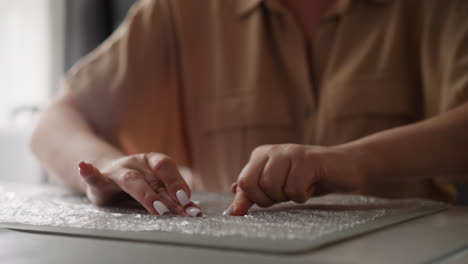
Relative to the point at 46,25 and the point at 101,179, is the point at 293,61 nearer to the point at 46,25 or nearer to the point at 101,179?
the point at 101,179

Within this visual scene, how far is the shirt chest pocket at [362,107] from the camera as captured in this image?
101cm

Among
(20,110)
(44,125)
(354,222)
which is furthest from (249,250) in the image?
(20,110)

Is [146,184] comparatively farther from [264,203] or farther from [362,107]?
[362,107]

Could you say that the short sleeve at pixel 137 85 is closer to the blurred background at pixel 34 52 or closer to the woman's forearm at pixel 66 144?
the woman's forearm at pixel 66 144

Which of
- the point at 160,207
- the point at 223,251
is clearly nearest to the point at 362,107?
the point at 160,207

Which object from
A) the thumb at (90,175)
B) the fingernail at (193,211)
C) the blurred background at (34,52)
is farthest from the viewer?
the blurred background at (34,52)

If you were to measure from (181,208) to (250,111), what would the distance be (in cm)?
56

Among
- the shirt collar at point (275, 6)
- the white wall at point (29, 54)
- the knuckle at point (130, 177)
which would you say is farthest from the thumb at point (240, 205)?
the white wall at point (29, 54)

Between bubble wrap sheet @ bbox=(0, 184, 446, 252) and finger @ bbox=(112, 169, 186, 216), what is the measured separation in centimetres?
1

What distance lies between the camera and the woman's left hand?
55 centimetres

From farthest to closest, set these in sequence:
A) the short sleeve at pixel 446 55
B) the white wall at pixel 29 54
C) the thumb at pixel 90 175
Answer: the white wall at pixel 29 54 < the short sleeve at pixel 446 55 < the thumb at pixel 90 175

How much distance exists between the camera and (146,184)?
57cm

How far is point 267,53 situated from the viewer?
1073mm

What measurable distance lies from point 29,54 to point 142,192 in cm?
203
